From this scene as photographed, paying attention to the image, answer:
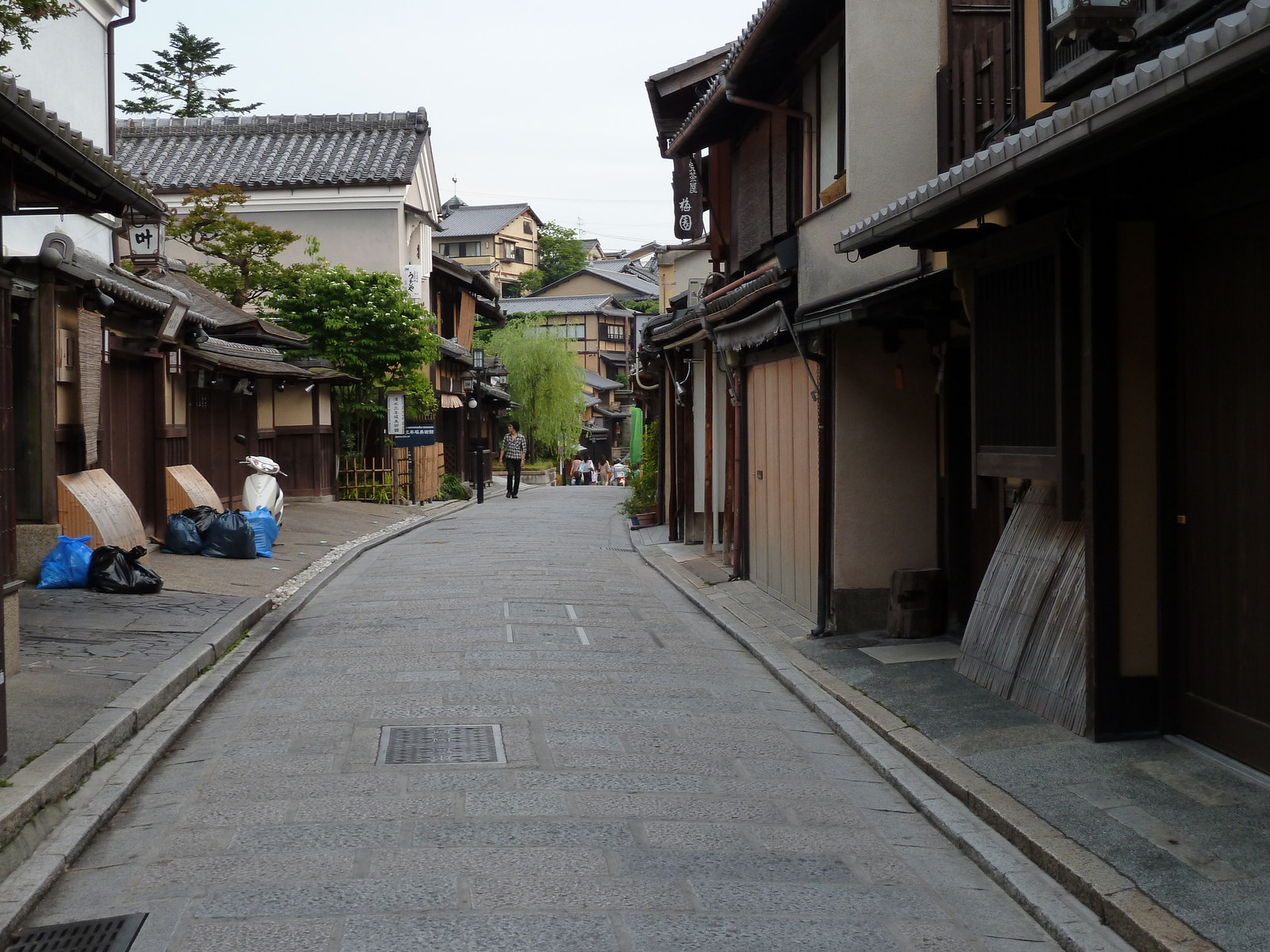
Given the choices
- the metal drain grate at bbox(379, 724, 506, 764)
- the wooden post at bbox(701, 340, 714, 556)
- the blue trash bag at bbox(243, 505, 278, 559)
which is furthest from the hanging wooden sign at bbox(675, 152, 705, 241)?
the metal drain grate at bbox(379, 724, 506, 764)

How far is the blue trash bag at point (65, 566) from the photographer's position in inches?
502

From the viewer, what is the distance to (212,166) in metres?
34.2

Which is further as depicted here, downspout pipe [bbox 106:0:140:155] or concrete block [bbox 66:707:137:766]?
downspout pipe [bbox 106:0:140:155]

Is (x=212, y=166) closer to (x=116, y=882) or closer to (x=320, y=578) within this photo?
(x=320, y=578)

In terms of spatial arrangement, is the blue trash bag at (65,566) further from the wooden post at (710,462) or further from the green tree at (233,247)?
the green tree at (233,247)

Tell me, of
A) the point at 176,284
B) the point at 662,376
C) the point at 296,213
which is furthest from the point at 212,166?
the point at 662,376

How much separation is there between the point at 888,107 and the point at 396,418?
20.2 m

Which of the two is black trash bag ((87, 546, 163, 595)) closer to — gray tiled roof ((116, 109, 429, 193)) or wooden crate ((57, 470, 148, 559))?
wooden crate ((57, 470, 148, 559))

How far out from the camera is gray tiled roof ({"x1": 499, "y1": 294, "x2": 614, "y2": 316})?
82.4 m

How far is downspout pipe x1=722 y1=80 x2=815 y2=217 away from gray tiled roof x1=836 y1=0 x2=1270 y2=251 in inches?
233

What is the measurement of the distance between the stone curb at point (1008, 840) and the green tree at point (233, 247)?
22.2m

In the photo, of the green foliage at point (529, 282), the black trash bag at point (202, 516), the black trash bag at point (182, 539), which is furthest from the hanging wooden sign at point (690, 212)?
the green foliage at point (529, 282)

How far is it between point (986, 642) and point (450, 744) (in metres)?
4.01

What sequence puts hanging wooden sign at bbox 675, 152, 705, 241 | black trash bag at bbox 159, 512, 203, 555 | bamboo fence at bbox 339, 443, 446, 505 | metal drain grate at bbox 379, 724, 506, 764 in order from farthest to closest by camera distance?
bamboo fence at bbox 339, 443, 446, 505
hanging wooden sign at bbox 675, 152, 705, 241
black trash bag at bbox 159, 512, 203, 555
metal drain grate at bbox 379, 724, 506, 764
